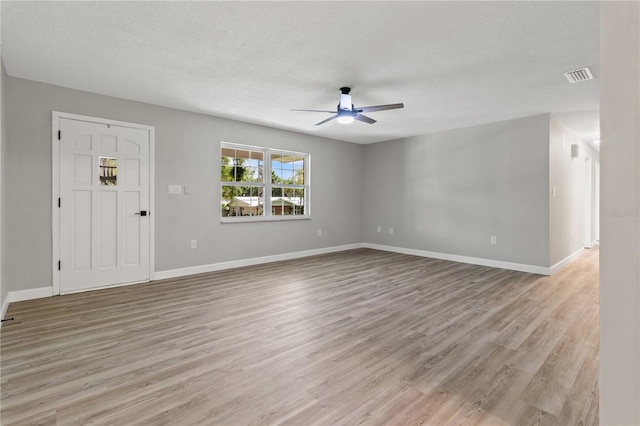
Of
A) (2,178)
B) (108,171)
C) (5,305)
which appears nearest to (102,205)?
(108,171)

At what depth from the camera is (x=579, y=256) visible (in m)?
6.10

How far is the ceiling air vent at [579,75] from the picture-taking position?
3213 millimetres

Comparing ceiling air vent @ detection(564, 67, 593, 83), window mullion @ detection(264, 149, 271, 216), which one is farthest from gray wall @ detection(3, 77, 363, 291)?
ceiling air vent @ detection(564, 67, 593, 83)

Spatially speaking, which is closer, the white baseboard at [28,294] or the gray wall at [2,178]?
the gray wall at [2,178]

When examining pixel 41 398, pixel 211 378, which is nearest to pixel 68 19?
pixel 41 398

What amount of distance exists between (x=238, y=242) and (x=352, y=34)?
386 centimetres

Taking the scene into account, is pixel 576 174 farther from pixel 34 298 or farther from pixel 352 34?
pixel 34 298

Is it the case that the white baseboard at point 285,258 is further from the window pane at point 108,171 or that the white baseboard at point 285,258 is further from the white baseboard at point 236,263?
the window pane at point 108,171

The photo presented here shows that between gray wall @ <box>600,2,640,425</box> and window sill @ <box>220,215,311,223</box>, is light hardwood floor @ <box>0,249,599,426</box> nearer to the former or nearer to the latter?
gray wall @ <box>600,2,640,425</box>

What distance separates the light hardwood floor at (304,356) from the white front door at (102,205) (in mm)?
335

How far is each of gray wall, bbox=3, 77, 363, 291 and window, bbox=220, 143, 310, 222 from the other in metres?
0.18

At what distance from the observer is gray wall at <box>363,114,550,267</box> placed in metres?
4.97

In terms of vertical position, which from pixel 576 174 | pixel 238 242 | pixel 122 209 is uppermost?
pixel 576 174

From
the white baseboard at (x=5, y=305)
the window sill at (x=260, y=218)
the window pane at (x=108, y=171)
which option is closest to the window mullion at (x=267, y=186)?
the window sill at (x=260, y=218)
